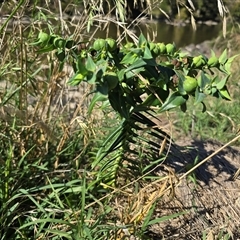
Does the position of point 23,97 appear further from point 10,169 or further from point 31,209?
point 31,209

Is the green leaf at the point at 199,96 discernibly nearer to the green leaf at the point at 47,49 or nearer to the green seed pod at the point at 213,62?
the green seed pod at the point at 213,62

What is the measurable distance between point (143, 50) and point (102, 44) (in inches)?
3.2

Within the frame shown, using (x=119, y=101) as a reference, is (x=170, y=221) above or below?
below

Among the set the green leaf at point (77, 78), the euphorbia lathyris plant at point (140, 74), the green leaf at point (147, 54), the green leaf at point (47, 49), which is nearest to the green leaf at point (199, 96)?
the euphorbia lathyris plant at point (140, 74)

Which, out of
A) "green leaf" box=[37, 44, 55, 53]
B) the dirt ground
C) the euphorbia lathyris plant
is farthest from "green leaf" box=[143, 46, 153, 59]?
the dirt ground

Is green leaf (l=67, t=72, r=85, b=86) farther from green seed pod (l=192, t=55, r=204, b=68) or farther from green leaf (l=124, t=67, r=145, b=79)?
green seed pod (l=192, t=55, r=204, b=68)

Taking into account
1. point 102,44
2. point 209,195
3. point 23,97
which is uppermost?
point 102,44

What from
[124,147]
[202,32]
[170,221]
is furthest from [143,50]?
[202,32]

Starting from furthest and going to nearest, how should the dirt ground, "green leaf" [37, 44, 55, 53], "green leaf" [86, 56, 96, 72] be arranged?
1. the dirt ground
2. "green leaf" [37, 44, 55, 53]
3. "green leaf" [86, 56, 96, 72]

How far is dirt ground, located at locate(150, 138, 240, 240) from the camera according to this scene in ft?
3.84

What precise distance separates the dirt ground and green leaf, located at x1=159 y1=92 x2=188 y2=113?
306mm

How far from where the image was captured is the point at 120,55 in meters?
0.94

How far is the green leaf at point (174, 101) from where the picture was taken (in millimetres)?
869

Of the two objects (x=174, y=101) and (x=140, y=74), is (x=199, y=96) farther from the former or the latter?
(x=140, y=74)
